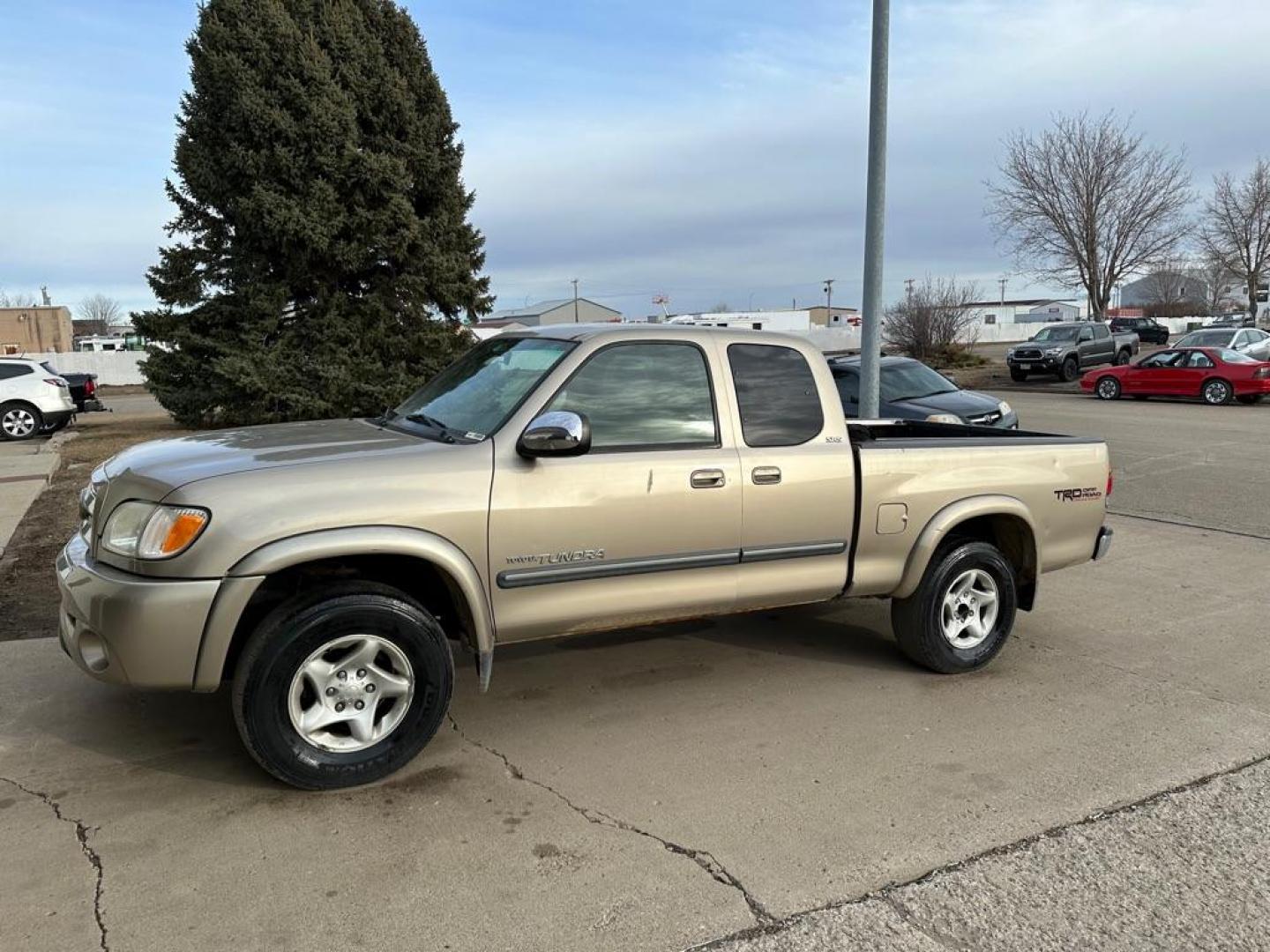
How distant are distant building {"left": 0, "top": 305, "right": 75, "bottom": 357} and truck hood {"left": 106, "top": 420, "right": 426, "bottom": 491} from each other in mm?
84167

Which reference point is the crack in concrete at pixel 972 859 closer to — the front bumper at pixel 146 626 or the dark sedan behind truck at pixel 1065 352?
the front bumper at pixel 146 626

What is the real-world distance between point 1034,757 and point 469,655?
2914 mm

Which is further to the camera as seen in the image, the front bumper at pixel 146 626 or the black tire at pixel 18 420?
the black tire at pixel 18 420

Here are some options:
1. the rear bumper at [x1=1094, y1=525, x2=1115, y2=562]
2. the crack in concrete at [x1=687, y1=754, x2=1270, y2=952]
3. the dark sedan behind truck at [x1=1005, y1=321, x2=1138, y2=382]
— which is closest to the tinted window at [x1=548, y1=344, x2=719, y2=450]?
the crack in concrete at [x1=687, y1=754, x2=1270, y2=952]

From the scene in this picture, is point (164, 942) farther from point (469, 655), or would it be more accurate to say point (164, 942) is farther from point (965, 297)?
point (965, 297)

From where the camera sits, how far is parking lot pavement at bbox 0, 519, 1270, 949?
9.65ft

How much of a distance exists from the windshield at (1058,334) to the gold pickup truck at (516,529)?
2805 centimetres

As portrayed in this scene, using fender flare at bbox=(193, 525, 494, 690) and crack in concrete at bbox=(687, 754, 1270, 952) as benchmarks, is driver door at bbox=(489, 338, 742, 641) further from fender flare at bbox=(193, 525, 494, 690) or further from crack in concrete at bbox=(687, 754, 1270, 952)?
crack in concrete at bbox=(687, 754, 1270, 952)

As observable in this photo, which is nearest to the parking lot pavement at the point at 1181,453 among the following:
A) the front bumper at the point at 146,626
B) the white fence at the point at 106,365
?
the front bumper at the point at 146,626

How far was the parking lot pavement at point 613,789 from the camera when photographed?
9.65 ft

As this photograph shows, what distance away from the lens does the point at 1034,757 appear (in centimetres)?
405

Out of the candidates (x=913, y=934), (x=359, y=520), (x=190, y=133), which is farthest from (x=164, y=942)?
(x=190, y=133)

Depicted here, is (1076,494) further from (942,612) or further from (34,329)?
(34,329)

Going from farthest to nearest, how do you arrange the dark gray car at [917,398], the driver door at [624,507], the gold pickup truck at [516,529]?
the dark gray car at [917,398]
the driver door at [624,507]
the gold pickup truck at [516,529]
